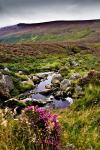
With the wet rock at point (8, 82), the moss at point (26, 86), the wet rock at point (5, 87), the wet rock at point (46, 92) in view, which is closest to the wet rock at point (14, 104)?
the wet rock at point (5, 87)

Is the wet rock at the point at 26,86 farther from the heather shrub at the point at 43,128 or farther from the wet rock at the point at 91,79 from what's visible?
the heather shrub at the point at 43,128

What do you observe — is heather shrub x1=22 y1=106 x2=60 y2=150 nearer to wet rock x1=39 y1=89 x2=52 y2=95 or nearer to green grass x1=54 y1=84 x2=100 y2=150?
green grass x1=54 y1=84 x2=100 y2=150

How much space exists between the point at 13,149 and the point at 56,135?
2.44 feet

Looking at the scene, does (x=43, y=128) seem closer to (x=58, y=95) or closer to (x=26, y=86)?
(x=58, y=95)

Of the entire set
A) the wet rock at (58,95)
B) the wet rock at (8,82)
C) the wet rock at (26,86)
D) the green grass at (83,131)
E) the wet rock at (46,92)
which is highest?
the green grass at (83,131)

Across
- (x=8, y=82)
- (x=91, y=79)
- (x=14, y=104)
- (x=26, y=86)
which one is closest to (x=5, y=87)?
(x=8, y=82)

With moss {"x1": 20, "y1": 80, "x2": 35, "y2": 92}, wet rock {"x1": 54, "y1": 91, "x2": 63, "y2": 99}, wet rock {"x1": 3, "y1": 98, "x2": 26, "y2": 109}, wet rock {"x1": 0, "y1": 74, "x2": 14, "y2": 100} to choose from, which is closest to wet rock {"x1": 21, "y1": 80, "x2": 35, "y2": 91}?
moss {"x1": 20, "y1": 80, "x2": 35, "y2": 92}

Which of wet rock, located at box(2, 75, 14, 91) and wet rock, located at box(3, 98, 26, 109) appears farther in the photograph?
wet rock, located at box(2, 75, 14, 91)

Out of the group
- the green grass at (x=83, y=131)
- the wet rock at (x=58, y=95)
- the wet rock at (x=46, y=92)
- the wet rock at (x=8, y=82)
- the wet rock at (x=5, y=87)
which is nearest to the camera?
the green grass at (x=83, y=131)

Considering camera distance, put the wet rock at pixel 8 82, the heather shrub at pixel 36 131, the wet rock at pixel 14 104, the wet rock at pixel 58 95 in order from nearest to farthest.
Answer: the heather shrub at pixel 36 131, the wet rock at pixel 14 104, the wet rock at pixel 58 95, the wet rock at pixel 8 82

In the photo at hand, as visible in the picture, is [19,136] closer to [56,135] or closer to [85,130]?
[56,135]

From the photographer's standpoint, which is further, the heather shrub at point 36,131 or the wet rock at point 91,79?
the wet rock at point 91,79

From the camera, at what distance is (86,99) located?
1545 centimetres

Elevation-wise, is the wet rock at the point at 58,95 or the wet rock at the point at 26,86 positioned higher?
the wet rock at the point at 58,95
